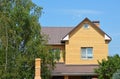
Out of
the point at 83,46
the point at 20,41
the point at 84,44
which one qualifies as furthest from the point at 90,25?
the point at 20,41

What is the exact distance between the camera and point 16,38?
38031 millimetres

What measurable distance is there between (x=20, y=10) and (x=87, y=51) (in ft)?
43.4

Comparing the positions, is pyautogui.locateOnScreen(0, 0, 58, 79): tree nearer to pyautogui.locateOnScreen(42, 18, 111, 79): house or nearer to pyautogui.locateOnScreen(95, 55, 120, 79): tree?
pyautogui.locateOnScreen(95, 55, 120, 79): tree

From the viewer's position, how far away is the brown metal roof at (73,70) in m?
46.0

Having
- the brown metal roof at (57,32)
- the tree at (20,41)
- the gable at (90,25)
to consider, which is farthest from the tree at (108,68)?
the brown metal roof at (57,32)

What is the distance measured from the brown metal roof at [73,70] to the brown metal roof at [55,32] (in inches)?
108

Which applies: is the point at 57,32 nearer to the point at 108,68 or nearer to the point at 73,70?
the point at 73,70

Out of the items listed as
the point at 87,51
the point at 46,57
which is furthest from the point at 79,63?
the point at 46,57

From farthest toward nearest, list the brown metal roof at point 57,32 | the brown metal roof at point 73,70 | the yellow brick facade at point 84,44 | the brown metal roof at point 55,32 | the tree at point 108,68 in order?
the brown metal roof at point 55,32, the brown metal roof at point 57,32, the yellow brick facade at point 84,44, the brown metal roof at point 73,70, the tree at point 108,68

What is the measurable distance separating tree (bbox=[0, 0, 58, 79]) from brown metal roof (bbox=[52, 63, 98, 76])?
656 cm

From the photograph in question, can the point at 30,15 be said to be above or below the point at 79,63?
above

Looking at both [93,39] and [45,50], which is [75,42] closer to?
[93,39]

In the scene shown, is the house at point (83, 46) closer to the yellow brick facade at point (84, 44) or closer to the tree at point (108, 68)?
the yellow brick facade at point (84, 44)

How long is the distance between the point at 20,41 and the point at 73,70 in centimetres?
1044
